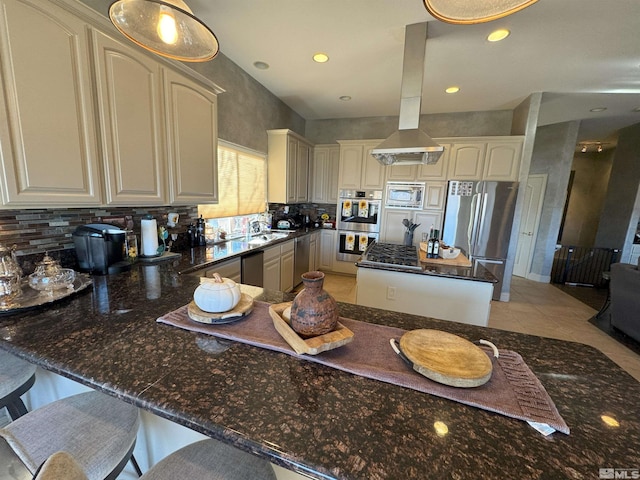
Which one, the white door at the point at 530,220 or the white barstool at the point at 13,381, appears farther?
the white door at the point at 530,220

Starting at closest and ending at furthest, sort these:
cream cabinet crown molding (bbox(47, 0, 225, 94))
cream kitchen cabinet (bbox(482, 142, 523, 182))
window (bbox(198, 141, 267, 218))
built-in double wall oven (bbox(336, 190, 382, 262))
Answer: cream cabinet crown molding (bbox(47, 0, 225, 94)), window (bbox(198, 141, 267, 218)), cream kitchen cabinet (bbox(482, 142, 523, 182)), built-in double wall oven (bbox(336, 190, 382, 262))

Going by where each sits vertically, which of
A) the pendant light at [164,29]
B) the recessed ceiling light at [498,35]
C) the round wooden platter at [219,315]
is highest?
the recessed ceiling light at [498,35]

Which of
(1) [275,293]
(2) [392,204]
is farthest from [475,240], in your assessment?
(1) [275,293]

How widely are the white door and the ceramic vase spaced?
5703 mm

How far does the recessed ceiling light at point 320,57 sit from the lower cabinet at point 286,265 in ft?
7.26

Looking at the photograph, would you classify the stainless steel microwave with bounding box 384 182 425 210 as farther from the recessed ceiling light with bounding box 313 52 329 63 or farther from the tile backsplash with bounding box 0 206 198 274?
the tile backsplash with bounding box 0 206 198 274

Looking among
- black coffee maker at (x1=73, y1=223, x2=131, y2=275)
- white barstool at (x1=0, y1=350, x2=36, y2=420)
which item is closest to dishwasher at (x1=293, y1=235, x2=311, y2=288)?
black coffee maker at (x1=73, y1=223, x2=131, y2=275)

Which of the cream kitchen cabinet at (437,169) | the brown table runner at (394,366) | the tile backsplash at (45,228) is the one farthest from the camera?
the cream kitchen cabinet at (437,169)

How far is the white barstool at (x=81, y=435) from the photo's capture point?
2.59ft

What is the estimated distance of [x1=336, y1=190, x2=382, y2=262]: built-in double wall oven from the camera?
14.9 ft

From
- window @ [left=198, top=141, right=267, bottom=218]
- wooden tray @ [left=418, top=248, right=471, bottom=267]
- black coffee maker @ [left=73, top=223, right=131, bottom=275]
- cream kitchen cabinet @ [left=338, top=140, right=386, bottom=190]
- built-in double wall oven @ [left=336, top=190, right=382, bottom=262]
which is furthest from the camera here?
built-in double wall oven @ [left=336, top=190, right=382, bottom=262]

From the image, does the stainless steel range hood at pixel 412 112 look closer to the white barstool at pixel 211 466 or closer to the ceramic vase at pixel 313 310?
the ceramic vase at pixel 313 310

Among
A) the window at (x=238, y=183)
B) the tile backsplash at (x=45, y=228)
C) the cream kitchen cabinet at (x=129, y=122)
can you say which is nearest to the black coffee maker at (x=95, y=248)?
the tile backsplash at (x=45, y=228)

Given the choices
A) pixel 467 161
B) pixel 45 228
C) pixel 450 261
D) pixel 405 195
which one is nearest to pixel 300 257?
pixel 405 195
